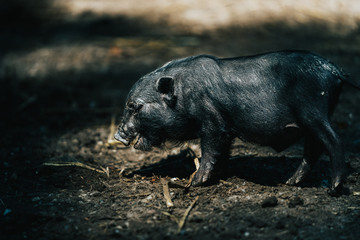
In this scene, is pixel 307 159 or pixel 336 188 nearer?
pixel 336 188

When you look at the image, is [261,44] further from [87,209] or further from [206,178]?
[87,209]

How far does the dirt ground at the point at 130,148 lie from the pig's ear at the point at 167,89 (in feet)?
2.10

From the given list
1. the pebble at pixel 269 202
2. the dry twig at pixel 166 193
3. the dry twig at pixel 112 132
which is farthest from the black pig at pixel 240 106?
the dry twig at pixel 112 132

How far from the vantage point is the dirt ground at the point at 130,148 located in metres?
3.63

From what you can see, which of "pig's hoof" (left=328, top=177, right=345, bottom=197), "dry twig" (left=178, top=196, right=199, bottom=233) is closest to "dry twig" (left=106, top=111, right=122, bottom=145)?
"dry twig" (left=178, top=196, right=199, bottom=233)

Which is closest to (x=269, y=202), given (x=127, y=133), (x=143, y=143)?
(x=143, y=143)

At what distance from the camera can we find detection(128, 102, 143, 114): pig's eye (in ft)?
13.9

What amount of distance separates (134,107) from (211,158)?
3.06 feet

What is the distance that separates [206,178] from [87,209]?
120cm

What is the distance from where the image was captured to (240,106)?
3914mm

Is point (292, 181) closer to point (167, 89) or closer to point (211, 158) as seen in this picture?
point (211, 158)

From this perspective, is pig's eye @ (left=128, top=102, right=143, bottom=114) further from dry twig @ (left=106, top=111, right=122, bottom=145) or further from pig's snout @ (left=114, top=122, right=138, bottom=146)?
dry twig @ (left=106, top=111, right=122, bottom=145)

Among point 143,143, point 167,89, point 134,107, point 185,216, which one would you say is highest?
point 167,89

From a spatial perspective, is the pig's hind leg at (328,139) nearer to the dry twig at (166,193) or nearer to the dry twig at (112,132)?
the dry twig at (166,193)
